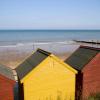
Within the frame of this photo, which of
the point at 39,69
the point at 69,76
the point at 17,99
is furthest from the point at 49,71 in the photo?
the point at 17,99

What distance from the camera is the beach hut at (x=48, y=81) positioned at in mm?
11844

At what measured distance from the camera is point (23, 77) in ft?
38.6

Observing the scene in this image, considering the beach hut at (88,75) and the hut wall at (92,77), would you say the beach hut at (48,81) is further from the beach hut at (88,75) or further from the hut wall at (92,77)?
the hut wall at (92,77)

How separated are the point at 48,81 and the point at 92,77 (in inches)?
129

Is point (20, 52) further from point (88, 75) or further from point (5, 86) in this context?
point (5, 86)

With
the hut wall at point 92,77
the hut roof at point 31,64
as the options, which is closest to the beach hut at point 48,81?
the hut roof at point 31,64

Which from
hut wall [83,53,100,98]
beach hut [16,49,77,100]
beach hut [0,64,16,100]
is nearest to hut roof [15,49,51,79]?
beach hut [16,49,77,100]

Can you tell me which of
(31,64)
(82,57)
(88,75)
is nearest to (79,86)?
(88,75)

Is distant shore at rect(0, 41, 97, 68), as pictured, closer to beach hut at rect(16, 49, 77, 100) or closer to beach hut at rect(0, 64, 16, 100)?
beach hut at rect(16, 49, 77, 100)

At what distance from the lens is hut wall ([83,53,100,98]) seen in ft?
44.0

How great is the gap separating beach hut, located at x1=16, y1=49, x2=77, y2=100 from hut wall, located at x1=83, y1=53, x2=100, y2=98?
89 cm

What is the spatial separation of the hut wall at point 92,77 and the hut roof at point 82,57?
0.31 metres

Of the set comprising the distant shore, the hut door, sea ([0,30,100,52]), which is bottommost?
sea ([0,30,100,52])

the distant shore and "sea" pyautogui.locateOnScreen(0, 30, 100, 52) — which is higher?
the distant shore
